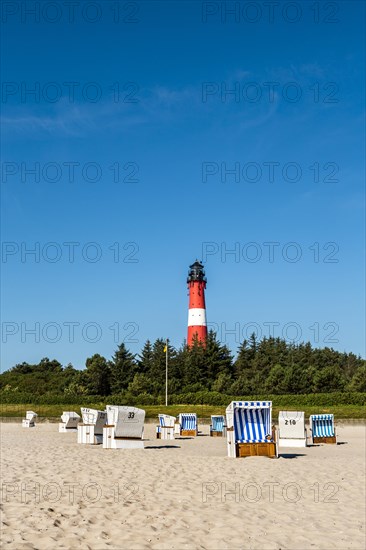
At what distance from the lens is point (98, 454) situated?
1773cm

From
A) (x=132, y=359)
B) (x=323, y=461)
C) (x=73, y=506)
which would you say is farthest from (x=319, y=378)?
(x=73, y=506)

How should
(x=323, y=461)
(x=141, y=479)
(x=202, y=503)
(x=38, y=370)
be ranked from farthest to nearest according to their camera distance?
(x=38, y=370), (x=323, y=461), (x=141, y=479), (x=202, y=503)

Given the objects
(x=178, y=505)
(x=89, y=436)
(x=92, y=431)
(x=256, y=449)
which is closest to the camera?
(x=178, y=505)

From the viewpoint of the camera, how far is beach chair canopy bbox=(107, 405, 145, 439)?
66.8 feet

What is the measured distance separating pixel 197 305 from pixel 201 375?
34.7 ft

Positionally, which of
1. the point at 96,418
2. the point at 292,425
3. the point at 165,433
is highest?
the point at 96,418

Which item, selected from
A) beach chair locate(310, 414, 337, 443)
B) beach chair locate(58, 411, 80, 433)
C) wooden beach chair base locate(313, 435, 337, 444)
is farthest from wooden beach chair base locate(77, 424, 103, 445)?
beach chair locate(58, 411, 80, 433)

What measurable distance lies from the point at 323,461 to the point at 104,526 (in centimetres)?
1094

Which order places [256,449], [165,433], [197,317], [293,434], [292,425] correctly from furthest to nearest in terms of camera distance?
[197,317] → [165,433] → [292,425] → [293,434] → [256,449]

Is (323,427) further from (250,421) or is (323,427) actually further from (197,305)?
(197,305)

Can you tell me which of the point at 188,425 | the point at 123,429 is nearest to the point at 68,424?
the point at 188,425

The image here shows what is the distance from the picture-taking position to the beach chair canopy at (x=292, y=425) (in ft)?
77.8

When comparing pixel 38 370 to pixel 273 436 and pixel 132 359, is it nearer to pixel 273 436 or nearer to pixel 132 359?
pixel 132 359

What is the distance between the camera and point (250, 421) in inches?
692
